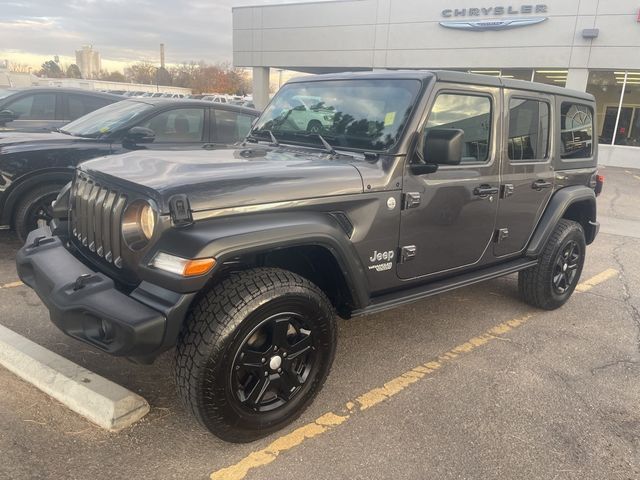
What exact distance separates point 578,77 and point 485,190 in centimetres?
1923

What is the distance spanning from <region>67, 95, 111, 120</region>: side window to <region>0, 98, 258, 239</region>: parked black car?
1.36 metres

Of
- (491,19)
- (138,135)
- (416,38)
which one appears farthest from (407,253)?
(416,38)

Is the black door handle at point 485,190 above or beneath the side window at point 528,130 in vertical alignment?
beneath

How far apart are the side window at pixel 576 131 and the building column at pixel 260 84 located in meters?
25.7

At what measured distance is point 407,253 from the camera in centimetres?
328

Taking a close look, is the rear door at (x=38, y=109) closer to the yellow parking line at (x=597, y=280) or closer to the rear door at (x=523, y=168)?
the rear door at (x=523, y=168)

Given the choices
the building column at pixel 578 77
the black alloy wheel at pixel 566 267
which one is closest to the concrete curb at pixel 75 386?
the black alloy wheel at pixel 566 267

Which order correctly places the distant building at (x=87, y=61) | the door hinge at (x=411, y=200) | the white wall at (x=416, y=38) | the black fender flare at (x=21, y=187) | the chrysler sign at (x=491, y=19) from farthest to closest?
the distant building at (x=87, y=61) < the chrysler sign at (x=491, y=19) < the white wall at (x=416, y=38) < the black fender flare at (x=21, y=187) < the door hinge at (x=411, y=200)

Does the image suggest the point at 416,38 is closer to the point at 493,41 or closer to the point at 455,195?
the point at 493,41

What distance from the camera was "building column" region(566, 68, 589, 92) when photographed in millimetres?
19672

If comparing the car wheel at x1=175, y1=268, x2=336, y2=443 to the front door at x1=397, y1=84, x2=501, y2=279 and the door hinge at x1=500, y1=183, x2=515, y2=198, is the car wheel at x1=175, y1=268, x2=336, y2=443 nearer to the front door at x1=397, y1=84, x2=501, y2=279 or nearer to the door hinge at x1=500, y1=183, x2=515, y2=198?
the front door at x1=397, y1=84, x2=501, y2=279

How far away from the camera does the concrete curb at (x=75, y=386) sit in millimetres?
2705

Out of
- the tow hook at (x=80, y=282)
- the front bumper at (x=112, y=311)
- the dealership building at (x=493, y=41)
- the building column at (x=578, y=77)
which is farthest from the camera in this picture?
the building column at (x=578, y=77)

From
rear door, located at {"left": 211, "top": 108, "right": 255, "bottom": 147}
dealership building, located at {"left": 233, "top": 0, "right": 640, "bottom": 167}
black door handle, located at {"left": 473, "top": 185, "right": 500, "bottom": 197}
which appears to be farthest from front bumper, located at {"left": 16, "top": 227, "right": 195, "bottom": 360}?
dealership building, located at {"left": 233, "top": 0, "right": 640, "bottom": 167}
